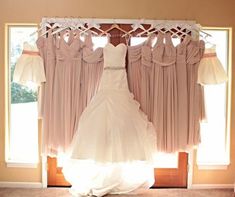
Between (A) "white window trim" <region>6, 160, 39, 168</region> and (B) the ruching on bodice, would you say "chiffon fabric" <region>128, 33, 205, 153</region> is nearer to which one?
(B) the ruching on bodice

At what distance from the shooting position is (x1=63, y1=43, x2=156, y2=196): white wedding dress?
351 cm

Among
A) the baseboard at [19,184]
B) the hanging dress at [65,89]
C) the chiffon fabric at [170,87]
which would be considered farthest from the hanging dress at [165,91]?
the baseboard at [19,184]

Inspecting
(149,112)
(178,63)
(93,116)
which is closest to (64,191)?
(93,116)

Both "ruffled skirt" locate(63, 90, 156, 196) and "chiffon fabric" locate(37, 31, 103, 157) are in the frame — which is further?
"chiffon fabric" locate(37, 31, 103, 157)

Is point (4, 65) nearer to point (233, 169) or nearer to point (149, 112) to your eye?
point (149, 112)

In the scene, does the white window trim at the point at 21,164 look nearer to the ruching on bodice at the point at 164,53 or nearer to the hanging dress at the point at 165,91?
the hanging dress at the point at 165,91

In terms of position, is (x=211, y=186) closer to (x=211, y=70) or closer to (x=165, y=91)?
(x=165, y=91)

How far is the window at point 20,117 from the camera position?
392 centimetres

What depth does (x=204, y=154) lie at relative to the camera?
13.1ft

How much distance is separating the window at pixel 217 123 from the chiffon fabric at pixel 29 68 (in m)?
1.89

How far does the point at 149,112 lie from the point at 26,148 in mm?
1498

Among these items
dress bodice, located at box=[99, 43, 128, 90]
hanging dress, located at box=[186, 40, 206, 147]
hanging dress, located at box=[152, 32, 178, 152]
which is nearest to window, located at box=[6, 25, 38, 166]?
dress bodice, located at box=[99, 43, 128, 90]

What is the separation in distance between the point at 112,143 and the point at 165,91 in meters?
0.84

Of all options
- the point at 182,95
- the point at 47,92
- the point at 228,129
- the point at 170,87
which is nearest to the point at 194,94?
the point at 182,95
